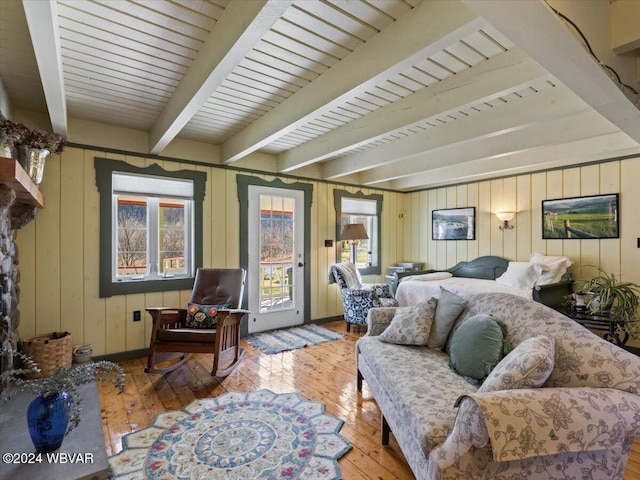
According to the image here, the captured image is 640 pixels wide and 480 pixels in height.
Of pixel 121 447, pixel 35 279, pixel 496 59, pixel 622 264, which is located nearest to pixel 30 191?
pixel 35 279

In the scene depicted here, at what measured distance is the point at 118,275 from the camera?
3.58 m

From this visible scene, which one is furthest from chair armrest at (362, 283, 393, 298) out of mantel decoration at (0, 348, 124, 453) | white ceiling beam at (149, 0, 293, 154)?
mantel decoration at (0, 348, 124, 453)

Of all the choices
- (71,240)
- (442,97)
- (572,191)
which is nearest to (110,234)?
(71,240)

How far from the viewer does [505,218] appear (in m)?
4.75

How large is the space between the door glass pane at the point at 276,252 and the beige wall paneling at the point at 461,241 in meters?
2.77

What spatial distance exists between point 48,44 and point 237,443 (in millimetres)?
2434

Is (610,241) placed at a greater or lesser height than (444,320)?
greater

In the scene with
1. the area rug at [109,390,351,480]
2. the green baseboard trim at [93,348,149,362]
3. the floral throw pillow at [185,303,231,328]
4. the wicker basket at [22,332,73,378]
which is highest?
the floral throw pillow at [185,303,231,328]

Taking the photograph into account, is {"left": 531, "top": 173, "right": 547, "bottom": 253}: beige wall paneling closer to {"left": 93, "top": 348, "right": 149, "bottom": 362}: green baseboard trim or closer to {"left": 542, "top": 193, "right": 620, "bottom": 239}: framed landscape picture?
{"left": 542, "top": 193, "right": 620, "bottom": 239}: framed landscape picture

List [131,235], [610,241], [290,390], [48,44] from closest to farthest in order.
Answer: [48,44] → [290,390] → [131,235] → [610,241]

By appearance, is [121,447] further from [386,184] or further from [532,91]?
[386,184]

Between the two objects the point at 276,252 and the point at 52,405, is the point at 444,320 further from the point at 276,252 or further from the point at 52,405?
the point at 276,252

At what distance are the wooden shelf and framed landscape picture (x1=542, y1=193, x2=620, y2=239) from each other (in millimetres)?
5392

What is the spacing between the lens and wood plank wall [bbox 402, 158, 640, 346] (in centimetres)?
373
